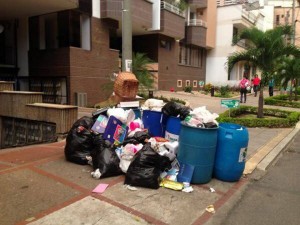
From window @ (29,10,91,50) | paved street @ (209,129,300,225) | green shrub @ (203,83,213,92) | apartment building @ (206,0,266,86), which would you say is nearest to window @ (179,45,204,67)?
apartment building @ (206,0,266,86)

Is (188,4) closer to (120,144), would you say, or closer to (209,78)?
(209,78)

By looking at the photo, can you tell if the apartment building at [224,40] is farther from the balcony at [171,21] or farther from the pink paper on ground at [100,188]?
the pink paper on ground at [100,188]

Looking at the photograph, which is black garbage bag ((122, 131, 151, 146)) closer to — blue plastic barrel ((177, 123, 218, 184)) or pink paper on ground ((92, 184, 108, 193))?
blue plastic barrel ((177, 123, 218, 184))

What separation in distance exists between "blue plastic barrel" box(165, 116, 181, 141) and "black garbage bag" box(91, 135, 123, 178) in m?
1.12

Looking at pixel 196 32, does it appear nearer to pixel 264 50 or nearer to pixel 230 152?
pixel 264 50

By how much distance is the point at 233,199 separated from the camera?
14.3 feet

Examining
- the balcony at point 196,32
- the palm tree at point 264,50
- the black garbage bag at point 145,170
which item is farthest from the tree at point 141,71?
the balcony at point 196,32

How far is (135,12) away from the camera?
15.8 metres

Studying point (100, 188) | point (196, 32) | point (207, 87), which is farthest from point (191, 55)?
point (100, 188)

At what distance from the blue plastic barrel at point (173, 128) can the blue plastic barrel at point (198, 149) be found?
0.66m

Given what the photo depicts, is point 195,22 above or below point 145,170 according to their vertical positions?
above

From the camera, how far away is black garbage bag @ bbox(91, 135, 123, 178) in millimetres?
4688

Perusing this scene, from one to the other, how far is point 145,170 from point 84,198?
3.15 feet

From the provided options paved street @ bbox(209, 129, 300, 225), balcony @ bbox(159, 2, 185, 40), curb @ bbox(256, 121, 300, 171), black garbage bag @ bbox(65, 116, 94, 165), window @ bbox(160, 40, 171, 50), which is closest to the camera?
paved street @ bbox(209, 129, 300, 225)
